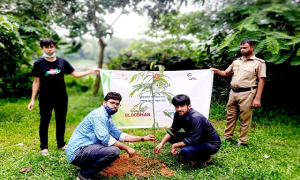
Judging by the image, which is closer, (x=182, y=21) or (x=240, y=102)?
(x=240, y=102)

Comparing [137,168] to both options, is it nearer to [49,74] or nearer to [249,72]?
[49,74]

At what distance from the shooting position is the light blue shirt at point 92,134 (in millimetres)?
2613

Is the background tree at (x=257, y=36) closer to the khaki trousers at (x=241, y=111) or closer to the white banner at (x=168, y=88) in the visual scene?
the white banner at (x=168, y=88)

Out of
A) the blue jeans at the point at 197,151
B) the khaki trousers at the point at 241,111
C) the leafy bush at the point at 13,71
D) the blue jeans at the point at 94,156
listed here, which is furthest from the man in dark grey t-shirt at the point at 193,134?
the leafy bush at the point at 13,71

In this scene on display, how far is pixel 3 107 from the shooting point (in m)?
5.65

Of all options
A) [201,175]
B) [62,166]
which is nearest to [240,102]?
[201,175]

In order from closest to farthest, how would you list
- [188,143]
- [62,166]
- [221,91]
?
[188,143]
[62,166]
[221,91]

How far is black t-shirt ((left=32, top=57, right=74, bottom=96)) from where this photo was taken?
3.18 meters

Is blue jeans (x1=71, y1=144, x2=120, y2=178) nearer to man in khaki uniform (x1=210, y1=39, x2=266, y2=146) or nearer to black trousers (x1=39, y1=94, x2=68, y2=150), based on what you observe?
black trousers (x1=39, y1=94, x2=68, y2=150)

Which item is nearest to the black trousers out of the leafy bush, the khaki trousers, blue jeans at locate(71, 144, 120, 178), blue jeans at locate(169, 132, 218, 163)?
blue jeans at locate(71, 144, 120, 178)

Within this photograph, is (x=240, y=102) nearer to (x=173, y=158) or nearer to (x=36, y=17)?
(x=173, y=158)

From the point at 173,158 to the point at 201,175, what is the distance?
1.74ft

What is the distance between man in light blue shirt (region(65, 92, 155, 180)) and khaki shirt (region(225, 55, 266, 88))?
183cm

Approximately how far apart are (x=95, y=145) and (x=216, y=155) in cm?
174
